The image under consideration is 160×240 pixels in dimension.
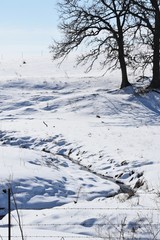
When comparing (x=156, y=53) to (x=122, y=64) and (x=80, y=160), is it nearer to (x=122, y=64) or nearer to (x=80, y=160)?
(x=122, y=64)

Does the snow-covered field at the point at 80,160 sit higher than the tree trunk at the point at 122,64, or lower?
lower

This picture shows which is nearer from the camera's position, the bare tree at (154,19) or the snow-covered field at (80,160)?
the snow-covered field at (80,160)

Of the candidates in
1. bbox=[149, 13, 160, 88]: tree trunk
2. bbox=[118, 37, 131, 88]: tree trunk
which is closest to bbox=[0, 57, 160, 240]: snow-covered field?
bbox=[118, 37, 131, 88]: tree trunk

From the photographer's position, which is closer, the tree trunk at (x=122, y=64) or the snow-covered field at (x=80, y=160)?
the snow-covered field at (x=80, y=160)

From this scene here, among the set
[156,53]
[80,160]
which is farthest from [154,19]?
[80,160]

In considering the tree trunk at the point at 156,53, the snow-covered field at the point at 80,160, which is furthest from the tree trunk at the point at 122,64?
the tree trunk at the point at 156,53

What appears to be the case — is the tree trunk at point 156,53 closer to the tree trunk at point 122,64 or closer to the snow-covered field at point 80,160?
the snow-covered field at point 80,160

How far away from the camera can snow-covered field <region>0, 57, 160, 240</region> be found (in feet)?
25.4

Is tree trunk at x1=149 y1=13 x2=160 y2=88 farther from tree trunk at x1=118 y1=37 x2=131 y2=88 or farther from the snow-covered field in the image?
tree trunk at x1=118 y1=37 x2=131 y2=88

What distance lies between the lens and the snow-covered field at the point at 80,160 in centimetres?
773

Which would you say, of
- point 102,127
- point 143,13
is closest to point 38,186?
point 102,127

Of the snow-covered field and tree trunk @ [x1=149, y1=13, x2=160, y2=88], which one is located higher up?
tree trunk @ [x1=149, y1=13, x2=160, y2=88]

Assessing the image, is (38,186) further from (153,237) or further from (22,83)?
(22,83)

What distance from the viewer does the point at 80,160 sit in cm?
1473
